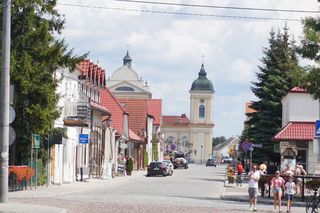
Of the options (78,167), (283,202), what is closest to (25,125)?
(283,202)

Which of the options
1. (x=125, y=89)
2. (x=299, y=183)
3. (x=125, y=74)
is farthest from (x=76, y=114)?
(x=125, y=74)

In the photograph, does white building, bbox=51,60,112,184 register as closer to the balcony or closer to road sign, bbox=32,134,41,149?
the balcony

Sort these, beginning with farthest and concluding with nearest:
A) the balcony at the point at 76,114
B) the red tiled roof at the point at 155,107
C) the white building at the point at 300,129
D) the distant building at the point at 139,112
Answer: the red tiled roof at the point at 155,107 → the distant building at the point at 139,112 → the white building at the point at 300,129 → the balcony at the point at 76,114

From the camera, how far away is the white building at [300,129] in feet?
172

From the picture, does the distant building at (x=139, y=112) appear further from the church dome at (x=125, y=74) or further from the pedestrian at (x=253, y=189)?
the pedestrian at (x=253, y=189)

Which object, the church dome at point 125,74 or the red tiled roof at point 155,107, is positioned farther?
the church dome at point 125,74

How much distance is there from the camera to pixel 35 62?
3684cm

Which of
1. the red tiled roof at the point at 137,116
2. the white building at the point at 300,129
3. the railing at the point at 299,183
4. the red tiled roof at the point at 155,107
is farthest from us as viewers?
the red tiled roof at the point at 155,107

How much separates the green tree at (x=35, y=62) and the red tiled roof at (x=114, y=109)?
133ft

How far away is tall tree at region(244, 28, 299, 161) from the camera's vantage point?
200 feet

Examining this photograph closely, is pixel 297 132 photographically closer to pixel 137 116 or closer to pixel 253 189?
pixel 253 189

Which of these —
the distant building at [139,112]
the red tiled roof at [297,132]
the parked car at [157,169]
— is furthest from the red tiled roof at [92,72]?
the distant building at [139,112]

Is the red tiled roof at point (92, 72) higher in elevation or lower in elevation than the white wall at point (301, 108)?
higher

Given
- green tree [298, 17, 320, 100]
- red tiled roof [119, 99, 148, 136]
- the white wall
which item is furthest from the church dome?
green tree [298, 17, 320, 100]
